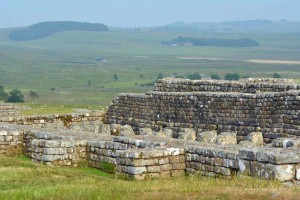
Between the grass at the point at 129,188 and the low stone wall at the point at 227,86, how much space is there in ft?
39.3

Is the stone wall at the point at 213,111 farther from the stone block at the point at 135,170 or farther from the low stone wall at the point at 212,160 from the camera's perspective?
the stone block at the point at 135,170

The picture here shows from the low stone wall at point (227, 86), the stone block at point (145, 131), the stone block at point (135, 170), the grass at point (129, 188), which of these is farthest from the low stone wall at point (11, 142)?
the low stone wall at point (227, 86)

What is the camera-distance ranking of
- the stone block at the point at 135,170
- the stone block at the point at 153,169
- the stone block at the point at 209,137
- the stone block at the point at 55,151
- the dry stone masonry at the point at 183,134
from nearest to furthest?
1. the dry stone masonry at the point at 183,134
2. the stone block at the point at 135,170
3. the stone block at the point at 153,169
4. the stone block at the point at 55,151
5. the stone block at the point at 209,137

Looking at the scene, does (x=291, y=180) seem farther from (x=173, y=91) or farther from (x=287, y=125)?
(x=173, y=91)

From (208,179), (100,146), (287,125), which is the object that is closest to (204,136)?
(287,125)

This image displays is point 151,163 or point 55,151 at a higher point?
point 151,163

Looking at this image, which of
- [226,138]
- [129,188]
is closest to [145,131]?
[226,138]

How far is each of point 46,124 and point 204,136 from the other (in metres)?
10.5

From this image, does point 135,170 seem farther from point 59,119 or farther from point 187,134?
point 59,119

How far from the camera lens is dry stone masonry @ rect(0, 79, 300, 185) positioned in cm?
1764

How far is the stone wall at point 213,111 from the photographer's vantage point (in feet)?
85.7

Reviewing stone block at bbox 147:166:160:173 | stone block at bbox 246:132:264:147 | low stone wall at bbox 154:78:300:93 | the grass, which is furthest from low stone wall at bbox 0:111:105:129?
stone block at bbox 147:166:160:173

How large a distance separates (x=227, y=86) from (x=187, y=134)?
367 centimetres

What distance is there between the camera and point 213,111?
→ 96.6 feet
